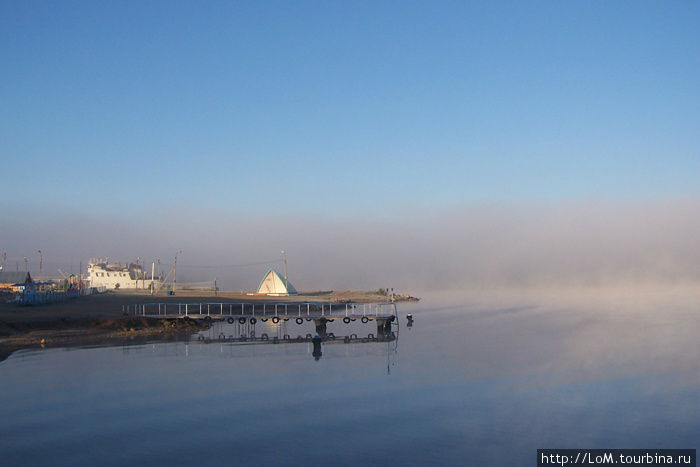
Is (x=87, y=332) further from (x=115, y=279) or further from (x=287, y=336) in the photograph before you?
(x=115, y=279)

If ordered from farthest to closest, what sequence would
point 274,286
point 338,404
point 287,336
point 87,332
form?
point 274,286
point 287,336
point 87,332
point 338,404

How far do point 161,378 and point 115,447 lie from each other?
12.8 meters

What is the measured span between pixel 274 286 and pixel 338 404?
11421 cm

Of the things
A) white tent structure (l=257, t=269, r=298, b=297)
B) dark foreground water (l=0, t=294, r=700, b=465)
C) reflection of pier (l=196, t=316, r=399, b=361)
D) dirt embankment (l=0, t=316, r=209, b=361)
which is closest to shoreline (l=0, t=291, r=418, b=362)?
dirt embankment (l=0, t=316, r=209, b=361)

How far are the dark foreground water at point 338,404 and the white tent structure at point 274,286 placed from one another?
298 feet

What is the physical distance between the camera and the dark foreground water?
2047cm

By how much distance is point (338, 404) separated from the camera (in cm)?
2719

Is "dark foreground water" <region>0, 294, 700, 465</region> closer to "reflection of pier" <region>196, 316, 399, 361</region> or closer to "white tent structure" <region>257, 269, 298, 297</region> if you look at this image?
"reflection of pier" <region>196, 316, 399, 361</region>

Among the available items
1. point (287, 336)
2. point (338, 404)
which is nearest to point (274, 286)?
point (287, 336)

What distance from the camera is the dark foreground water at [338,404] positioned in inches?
806

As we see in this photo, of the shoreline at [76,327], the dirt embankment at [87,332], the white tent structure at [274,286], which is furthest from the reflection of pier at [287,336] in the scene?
the white tent structure at [274,286]

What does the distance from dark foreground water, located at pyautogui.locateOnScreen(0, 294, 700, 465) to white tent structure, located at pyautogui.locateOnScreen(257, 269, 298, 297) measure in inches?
3576

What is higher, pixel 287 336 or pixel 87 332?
pixel 87 332

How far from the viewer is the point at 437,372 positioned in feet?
119
